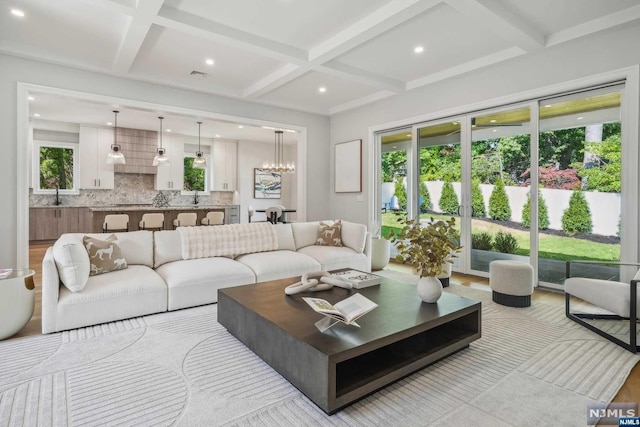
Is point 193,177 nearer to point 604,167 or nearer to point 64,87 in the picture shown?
point 64,87

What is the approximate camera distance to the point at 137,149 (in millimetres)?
8414

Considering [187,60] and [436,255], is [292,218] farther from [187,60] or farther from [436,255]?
[436,255]

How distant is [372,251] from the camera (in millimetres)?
5242

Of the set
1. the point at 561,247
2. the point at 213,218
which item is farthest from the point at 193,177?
the point at 561,247

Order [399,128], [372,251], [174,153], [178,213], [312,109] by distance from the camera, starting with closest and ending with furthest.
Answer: [372,251] → [399,128] → [312,109] → [178,213] → [174,153]

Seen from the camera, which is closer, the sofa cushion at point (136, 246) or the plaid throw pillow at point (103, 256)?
the plaid throw pillow at point (103, 256)

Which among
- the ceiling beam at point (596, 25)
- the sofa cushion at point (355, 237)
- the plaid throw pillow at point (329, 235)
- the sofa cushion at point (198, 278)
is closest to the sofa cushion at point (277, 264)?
the sofa cushion at point (198, 278)

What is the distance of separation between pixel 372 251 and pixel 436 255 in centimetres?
287

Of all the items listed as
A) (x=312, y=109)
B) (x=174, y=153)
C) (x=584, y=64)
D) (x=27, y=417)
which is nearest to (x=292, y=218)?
(x=174, y=153)

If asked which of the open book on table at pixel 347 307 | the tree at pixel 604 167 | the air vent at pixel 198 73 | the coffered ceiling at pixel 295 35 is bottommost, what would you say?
the open book on table at pixel 347 307

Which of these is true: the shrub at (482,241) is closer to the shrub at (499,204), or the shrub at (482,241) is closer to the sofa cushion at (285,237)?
the shrub at (499,204)

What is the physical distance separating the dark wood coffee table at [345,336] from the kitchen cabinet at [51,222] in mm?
7112

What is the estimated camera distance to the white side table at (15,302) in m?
2.51

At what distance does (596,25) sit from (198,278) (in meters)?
4.69
